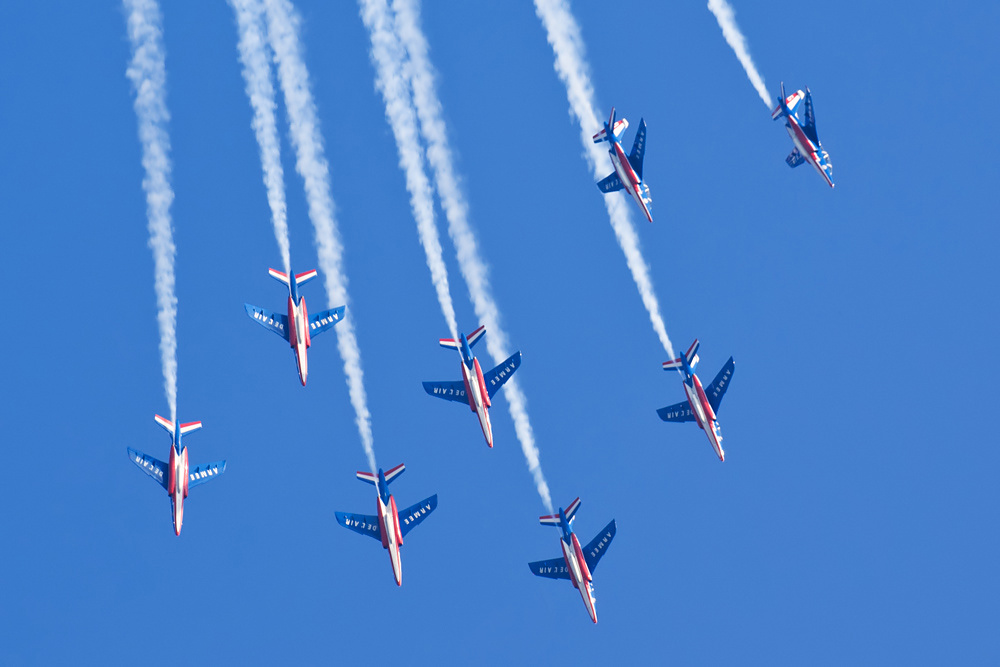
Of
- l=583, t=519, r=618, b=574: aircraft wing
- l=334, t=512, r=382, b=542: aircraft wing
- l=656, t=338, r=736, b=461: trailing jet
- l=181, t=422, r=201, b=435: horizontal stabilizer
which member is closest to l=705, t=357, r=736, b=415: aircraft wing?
l=656, t=338, r=736, b=461: trailing jet

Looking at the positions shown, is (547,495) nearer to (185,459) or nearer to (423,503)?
(423,503)

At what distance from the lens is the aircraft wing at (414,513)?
130ft

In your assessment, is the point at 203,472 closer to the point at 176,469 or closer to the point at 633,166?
the point at 176,469

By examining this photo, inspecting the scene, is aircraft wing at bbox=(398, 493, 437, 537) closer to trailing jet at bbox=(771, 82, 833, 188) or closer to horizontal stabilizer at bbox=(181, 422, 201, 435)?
horizontal stabilizer at bbox=(181, 422, 201, 435)

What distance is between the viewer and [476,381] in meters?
38.1

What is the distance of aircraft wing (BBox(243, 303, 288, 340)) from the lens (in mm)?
38031

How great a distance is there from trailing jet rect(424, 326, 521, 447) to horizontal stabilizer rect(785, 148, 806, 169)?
1219cm

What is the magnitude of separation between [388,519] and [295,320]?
7.05 meters

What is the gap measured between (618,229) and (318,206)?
9.97 metres

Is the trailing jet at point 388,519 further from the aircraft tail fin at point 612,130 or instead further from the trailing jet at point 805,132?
the trailing jet at point 805,132

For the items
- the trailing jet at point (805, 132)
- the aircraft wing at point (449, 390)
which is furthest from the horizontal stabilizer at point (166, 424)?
the trailing jet at point (805, 132)

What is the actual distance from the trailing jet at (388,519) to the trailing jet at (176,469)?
4825 millimetres

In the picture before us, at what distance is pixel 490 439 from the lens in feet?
125

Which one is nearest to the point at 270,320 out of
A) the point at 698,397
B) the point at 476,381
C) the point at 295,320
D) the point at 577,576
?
the point at 295,320
